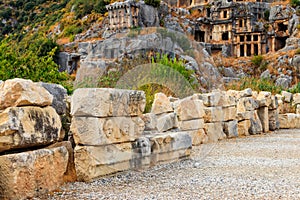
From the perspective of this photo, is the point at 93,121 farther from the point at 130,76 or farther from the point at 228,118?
the point at 228,118

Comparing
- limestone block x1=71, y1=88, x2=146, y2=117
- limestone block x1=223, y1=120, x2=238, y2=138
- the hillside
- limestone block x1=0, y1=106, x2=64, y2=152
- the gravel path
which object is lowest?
the gravel path

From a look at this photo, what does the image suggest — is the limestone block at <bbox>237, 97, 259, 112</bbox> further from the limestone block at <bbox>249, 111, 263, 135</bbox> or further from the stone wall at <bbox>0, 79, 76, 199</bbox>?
the stone wall at <bbox>0, 79, 76, 199</bbox>

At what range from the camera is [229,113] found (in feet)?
42.0

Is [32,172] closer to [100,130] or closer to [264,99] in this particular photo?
[100,130]

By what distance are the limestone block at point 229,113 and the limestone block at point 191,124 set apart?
1570 millimetres

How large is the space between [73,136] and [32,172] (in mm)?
1158

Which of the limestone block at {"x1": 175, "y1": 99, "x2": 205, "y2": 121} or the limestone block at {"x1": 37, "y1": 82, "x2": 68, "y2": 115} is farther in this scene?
the limestone block at {"x1": 175, "y1": 99, "x2": 205, "y2": 121}

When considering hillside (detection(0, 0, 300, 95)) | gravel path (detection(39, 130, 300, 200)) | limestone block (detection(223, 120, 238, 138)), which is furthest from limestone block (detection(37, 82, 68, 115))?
hillside (detection(0, 0, 300, 95))

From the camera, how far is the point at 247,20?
60.4 meters

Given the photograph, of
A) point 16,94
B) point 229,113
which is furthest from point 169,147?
point 229,113

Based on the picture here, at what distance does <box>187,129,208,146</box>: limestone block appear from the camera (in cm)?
1075

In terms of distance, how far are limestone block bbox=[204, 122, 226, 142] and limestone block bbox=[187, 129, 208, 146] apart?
242 mm

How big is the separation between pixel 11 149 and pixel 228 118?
8.74 metres

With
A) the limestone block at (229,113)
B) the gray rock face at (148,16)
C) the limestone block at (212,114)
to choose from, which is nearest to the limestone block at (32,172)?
the limestone block at (212,114)
